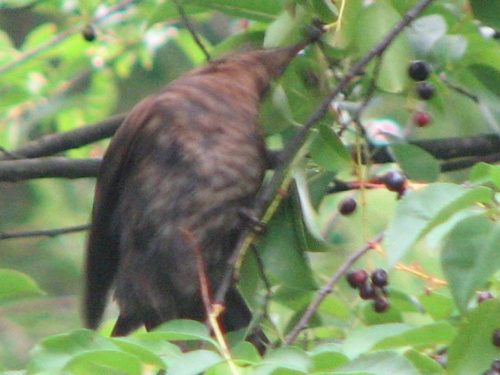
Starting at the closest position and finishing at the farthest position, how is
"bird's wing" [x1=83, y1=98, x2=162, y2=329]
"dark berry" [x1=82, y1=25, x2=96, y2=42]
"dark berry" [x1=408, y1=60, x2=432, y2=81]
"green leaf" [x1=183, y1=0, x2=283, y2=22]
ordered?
"dark berry" [x1=408, y1=60, x2=432, y2=81], "green leaf" [x1=183, y1=0, x2=283, y2=22], "bird's wing" [x1=83, y1=98, x2=162, y2=329], "dark berry" [x1=82, y1=25, x2=96, y2=42]

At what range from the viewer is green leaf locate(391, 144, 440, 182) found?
1.71 metres

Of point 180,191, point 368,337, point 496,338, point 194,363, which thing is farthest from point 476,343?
point 180,191

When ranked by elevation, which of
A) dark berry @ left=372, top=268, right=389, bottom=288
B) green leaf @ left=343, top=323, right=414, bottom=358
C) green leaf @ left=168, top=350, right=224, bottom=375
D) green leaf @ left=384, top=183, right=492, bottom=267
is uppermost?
green leaf @ left=384, top=183, right=492, bottom=267

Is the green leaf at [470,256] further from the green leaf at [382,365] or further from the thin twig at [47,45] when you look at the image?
the thin twig at [47,45]

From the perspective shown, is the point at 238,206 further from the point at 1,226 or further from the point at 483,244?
the point at 1,226

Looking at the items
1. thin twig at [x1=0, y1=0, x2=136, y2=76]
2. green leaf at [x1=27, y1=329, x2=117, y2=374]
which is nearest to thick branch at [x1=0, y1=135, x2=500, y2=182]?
thin twig at [x1=0, y1=0, x2=136, y2=76]

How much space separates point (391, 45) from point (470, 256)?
0.52m

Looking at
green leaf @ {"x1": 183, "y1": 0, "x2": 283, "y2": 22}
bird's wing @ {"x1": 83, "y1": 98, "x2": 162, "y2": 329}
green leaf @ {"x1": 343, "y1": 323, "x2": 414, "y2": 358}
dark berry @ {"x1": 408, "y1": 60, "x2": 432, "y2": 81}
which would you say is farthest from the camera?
bird's wing @ {"x1": 83, "y1": 98, "x2": 162, "y2": 329}

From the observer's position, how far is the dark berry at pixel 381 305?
157cm

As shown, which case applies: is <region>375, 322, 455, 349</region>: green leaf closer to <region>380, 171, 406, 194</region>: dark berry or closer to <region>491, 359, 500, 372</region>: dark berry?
<region>491, 359, 500, 372</region>: dark berry

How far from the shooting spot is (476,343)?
1.18 metres

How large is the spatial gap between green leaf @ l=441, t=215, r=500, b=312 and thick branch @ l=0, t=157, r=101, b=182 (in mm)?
1223

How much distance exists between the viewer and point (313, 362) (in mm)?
1072

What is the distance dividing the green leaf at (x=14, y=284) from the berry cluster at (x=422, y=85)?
77 centimetres
